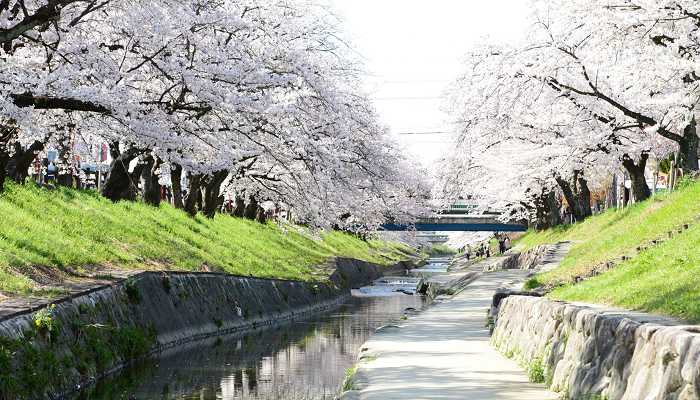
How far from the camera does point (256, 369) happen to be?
13.0m

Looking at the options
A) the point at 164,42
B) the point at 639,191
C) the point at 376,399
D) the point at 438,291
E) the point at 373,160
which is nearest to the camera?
the point at 376,399

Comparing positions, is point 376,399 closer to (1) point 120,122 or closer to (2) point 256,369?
(2) point 256,369

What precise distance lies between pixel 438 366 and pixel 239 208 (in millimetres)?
29529

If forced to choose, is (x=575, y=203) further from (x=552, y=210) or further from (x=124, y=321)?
(x=124, y=321)

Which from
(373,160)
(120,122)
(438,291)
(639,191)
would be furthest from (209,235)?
(639,191)

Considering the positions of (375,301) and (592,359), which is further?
(375,301)

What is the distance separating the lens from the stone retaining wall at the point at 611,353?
4.74 metres

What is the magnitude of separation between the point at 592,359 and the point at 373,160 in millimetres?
15745

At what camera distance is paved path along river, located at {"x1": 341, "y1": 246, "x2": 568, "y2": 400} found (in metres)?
7.96

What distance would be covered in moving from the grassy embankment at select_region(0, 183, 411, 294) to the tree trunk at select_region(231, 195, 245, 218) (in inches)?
229

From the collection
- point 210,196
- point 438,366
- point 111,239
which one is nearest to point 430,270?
point 210,196

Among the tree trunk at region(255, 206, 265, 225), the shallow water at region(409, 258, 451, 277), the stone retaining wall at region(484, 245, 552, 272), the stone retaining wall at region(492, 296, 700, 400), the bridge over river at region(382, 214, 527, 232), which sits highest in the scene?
the tree trunk at region(255, 206, 265, 225)

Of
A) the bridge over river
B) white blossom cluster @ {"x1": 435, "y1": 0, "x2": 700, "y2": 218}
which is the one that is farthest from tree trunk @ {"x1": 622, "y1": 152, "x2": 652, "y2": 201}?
the bridge over river

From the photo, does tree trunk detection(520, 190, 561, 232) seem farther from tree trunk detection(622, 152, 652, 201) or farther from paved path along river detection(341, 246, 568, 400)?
paved path along river detection(341, 246, 568, 400)
